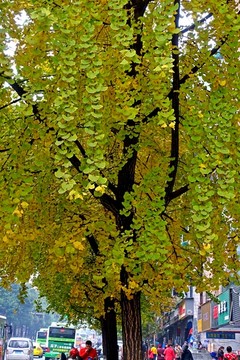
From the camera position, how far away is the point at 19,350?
42.7 meters

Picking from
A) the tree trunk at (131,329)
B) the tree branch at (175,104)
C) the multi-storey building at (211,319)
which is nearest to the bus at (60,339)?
the multi-storey building at (211,319)

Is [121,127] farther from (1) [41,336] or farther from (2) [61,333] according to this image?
(1) [41,336]

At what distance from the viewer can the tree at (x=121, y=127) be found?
28.2 ft

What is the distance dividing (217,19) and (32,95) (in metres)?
2.97

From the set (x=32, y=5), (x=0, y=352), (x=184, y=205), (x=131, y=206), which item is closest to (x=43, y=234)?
(x=131, y=206)

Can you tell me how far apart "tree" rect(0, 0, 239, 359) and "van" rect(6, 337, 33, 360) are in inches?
1238

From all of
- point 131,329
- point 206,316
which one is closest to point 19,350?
point 206,316

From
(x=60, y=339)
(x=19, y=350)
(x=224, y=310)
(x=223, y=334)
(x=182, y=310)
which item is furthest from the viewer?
(x=182, y=310)

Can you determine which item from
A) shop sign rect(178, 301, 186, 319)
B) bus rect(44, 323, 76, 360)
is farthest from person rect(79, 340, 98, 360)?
shop sign rect(178, 301, 186, 319)

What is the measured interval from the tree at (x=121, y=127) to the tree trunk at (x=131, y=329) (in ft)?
0.06

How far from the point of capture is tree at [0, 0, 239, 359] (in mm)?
8609

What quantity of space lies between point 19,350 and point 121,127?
35.1 m

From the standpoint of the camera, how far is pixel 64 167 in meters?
8.76

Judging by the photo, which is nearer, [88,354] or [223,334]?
[88,354]
